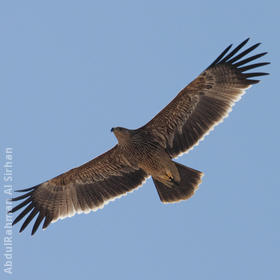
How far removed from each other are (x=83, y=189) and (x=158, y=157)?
200 centimetres

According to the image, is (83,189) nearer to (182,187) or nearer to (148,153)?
(148,153)

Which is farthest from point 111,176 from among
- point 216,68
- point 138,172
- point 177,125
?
point 216,68

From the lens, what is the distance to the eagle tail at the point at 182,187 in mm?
15188

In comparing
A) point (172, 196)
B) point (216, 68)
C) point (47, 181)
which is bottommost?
point (172, 196)

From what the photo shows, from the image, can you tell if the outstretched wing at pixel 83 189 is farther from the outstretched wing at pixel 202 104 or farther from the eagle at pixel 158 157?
the outstretched wing at pixel 202 104

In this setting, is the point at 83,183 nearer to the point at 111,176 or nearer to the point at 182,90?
the point at 111,176

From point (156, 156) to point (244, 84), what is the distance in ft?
8.01

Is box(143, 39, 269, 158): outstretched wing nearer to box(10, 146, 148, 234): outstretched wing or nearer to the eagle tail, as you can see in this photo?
the eagle tail

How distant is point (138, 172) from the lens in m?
15.9

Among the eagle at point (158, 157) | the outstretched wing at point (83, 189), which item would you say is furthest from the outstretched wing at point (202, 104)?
the outstretched wing at point (83, 189)

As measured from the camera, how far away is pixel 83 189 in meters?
16.0

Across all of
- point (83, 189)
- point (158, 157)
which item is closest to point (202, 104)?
point (158, 157)

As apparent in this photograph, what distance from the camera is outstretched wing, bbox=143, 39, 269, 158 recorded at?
14875 mm

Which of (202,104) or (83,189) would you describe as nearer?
(202,104)
